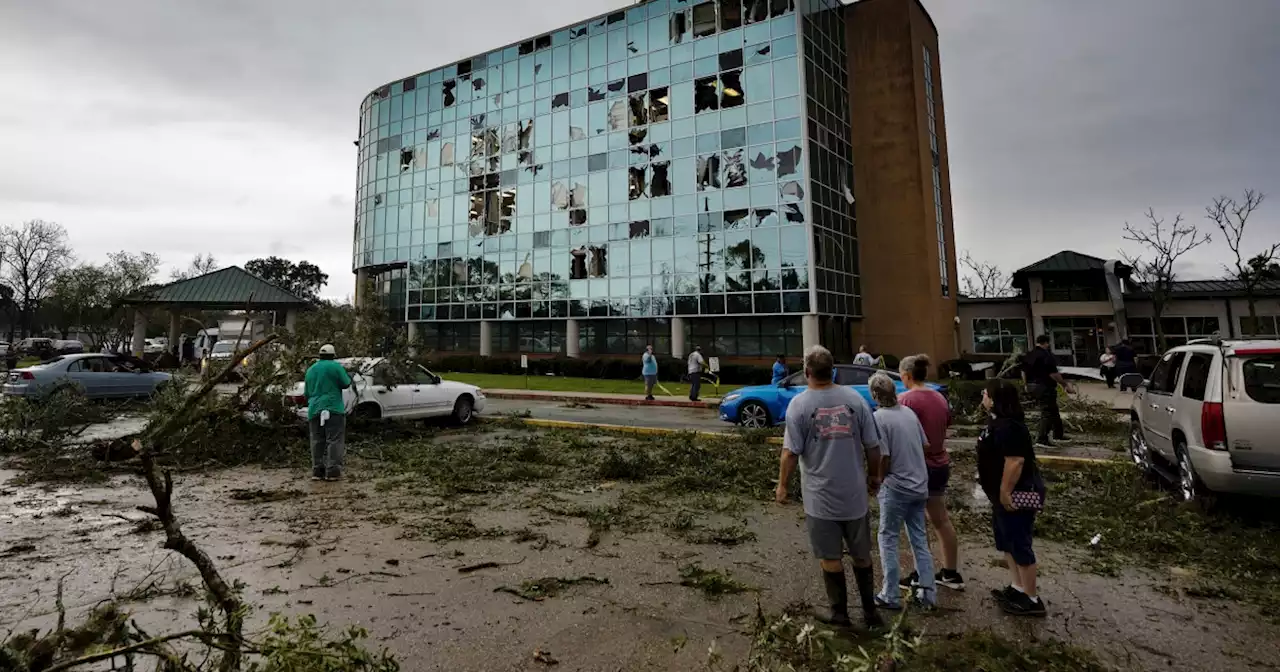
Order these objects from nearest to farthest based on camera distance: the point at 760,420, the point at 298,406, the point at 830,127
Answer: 1. the point at 298,406
2. the point at 760,420
3. the point at 830,127

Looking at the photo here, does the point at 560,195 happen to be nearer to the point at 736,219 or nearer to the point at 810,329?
the point at 736,219

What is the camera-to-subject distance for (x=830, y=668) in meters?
2.94

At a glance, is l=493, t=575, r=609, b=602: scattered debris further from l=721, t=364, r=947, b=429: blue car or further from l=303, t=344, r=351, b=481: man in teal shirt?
l=721, t=364, r=947, b=429: blue car

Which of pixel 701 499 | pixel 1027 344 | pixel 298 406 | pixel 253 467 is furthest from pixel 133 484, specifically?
pixel 1027 344

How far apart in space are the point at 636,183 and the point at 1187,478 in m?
28.2

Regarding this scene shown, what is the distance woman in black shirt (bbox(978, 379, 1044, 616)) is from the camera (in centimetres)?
382

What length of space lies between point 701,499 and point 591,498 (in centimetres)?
132

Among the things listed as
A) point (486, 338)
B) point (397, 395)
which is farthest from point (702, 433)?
point (486, 338)

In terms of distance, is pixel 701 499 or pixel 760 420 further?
pixel 760 420

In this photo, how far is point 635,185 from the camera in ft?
104

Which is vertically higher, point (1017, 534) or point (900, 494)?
point (900, 494)

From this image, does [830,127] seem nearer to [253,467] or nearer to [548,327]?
[548,327]

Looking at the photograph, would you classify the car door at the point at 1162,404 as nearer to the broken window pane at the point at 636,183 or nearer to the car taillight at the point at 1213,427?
the car taillight at the point at 1213,427

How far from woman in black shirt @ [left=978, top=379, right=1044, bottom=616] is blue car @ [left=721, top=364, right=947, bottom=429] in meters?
7.92
